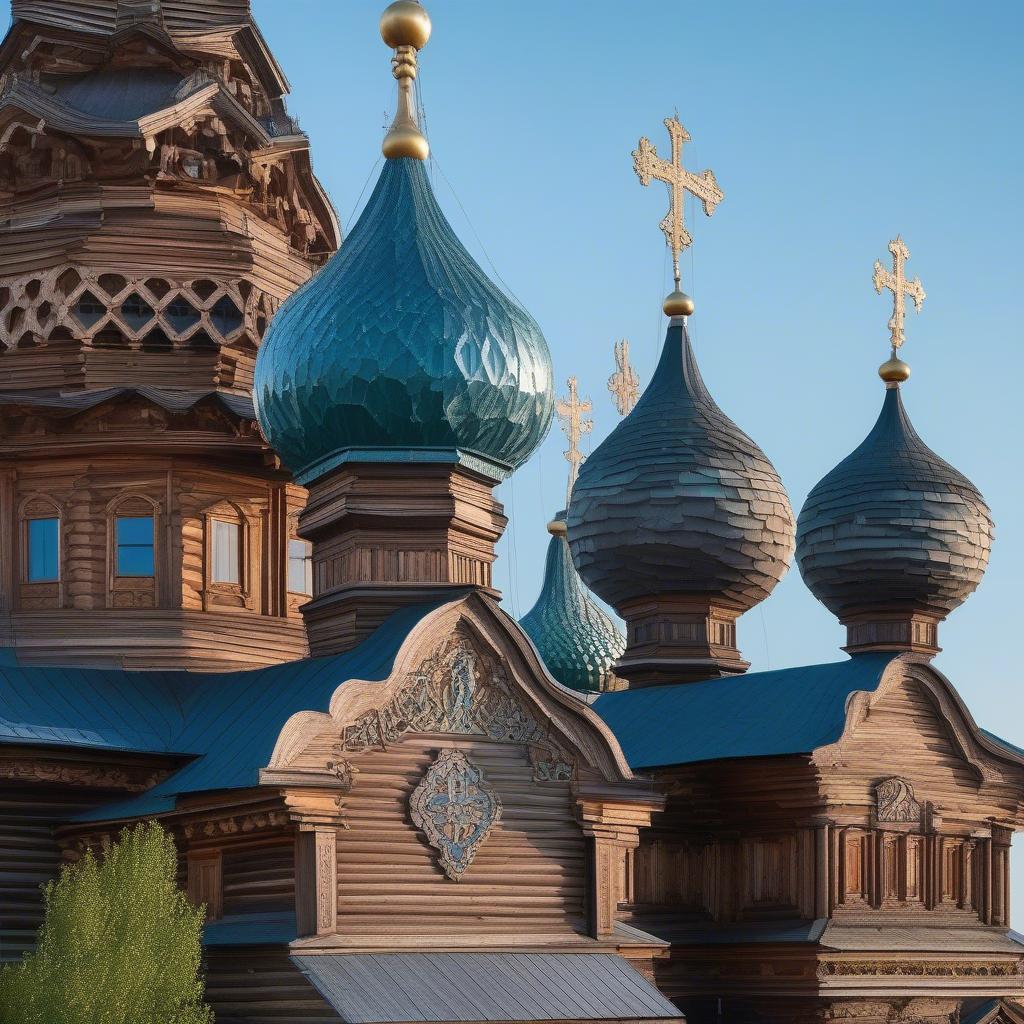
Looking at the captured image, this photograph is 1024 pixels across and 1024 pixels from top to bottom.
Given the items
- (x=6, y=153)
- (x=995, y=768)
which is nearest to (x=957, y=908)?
(x=995, y=768)

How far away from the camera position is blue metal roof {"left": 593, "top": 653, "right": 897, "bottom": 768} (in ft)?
63.0

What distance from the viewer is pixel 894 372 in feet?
74.4

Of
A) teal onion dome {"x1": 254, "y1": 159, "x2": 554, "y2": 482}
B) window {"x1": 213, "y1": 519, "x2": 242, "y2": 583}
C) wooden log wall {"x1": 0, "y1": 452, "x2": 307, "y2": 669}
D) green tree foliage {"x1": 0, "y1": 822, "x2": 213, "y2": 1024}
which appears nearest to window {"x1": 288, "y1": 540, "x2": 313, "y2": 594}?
wooden log wall {"x1": 0, "y1": 452, "x2": 307, "y2": 669}

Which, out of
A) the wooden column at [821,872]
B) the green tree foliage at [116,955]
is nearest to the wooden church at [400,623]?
the wooden column at [821,872]

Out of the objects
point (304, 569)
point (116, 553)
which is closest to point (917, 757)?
point (304, 569)

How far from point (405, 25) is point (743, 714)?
634 centimetres

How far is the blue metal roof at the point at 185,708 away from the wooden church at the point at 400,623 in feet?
0.16

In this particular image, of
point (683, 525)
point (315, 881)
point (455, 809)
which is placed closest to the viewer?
point (315, 881)

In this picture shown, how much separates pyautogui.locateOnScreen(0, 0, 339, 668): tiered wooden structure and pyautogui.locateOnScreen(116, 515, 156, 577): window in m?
0.08

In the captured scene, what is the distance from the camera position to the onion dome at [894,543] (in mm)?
21297

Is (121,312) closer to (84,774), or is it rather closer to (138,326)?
(138,326)

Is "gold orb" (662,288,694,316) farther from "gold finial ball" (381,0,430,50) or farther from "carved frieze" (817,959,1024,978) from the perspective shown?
"carved frieze" (817,959,1024,978)

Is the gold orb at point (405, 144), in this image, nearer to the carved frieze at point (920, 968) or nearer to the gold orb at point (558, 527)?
the carved frieze at point (920, 968)

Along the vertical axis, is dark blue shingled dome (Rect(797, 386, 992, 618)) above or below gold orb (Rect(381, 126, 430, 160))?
below
